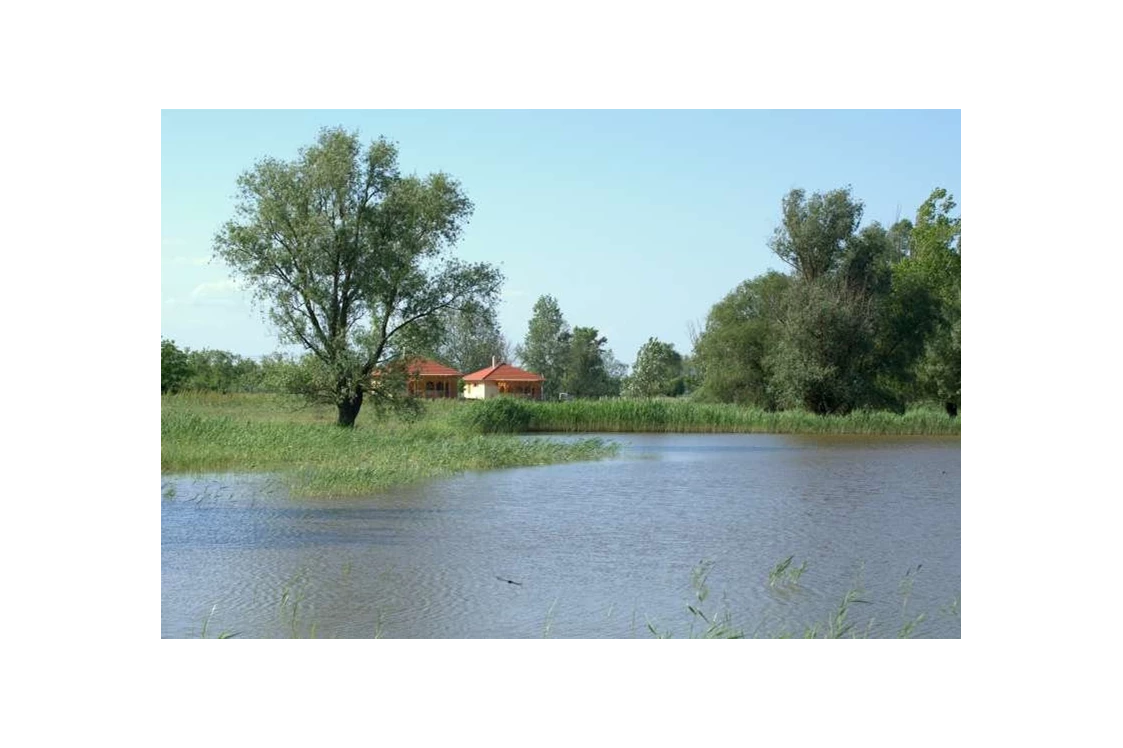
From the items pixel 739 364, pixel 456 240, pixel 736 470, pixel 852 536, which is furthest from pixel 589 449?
pixel 739 364

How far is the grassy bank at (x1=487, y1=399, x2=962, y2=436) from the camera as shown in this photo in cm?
2839

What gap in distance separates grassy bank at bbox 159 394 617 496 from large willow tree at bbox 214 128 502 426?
1375 millimetres

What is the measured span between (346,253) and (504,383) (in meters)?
29.3

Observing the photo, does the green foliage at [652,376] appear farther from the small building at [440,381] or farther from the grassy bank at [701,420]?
the grassy bank at [701,420]

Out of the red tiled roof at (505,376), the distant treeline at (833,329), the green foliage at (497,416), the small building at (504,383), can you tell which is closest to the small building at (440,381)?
the small building at (504,383)

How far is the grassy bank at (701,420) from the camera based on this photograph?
28391 millimetres

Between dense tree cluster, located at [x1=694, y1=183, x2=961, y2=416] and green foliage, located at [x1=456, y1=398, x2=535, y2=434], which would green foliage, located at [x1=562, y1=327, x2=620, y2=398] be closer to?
dense tree cluster, located at [x1=694, y1=183, x2=961, y2=416]

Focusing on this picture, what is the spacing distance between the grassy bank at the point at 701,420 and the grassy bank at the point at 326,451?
5.38 meters

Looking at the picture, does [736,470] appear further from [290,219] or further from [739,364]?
[739,364]

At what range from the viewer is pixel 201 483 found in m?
14.9

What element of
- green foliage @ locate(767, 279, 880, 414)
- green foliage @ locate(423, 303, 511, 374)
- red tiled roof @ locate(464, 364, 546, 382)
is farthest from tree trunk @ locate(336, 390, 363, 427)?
green foliage @ locate(423, 303, 511, 374)

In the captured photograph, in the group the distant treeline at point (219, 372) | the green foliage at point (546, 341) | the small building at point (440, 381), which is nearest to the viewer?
the distant treeline at point (219, 372)

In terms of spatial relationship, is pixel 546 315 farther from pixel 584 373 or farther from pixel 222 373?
pixel 222 373
